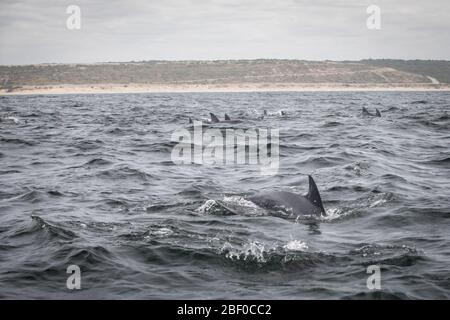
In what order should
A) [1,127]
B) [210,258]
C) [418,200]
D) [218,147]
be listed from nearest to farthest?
[210,258]
[418,200]
[218,147]
[1,127]

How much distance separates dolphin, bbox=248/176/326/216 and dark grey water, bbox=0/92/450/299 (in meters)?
0.42

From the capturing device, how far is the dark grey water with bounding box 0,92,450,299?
28.2ft

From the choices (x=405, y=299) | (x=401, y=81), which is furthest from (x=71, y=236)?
(x=401, y=81)

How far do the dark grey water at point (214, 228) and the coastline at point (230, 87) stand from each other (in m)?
96.3

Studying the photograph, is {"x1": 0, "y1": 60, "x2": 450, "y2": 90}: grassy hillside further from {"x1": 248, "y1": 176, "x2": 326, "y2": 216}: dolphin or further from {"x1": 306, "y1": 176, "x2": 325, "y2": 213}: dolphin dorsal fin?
{"x1": 306, "y1": 176, "x2": 325, "y2": 213}: dolphin dorsal fin

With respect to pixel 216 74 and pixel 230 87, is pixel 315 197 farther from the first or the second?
pixel 216 74

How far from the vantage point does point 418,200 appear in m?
14.2

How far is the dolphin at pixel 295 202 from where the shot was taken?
12.4 m

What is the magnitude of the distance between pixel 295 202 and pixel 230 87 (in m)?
120

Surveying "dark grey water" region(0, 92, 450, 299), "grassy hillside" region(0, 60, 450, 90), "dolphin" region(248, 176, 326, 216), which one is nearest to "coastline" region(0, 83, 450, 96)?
"grassy hillside" region(0, 60, 450, 90)

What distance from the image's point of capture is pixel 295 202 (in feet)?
41.9

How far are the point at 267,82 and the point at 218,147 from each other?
390 feet

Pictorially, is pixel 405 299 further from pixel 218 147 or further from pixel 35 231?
pixel 218 147

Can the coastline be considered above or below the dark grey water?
above
